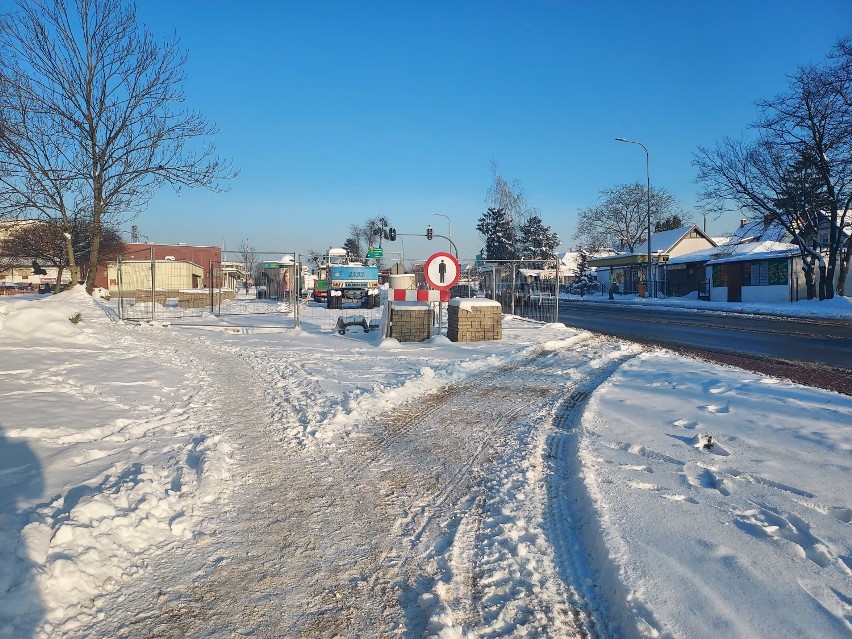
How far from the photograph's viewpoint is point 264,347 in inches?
516

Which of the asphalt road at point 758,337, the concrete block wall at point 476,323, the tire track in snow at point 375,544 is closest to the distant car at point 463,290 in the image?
the asphalt road at point 758,337

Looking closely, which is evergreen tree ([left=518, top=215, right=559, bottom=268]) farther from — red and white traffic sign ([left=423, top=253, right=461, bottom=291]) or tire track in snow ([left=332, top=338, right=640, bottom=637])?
tire track in snow ([left=332, top=338, right=640, bottom=637])

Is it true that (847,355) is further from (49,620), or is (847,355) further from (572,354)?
(49,620)

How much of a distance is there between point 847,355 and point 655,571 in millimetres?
11334

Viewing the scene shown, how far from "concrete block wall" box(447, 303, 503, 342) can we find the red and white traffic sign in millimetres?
841

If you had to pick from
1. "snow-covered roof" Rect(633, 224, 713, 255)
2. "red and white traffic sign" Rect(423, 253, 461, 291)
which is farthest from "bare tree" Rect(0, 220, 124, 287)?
"snow-covered roof" Rect(633, 224, 713, 255)

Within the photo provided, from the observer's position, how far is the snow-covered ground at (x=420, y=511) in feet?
8.98

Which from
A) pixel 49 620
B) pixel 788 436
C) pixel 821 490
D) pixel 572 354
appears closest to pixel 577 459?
pixel 821 490

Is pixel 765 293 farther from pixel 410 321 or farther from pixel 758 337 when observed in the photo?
pixel 410 321

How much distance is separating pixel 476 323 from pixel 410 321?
1.65 metres

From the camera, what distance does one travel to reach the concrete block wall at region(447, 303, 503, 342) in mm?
13664

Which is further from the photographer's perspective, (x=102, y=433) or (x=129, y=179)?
(x=129, y=179)

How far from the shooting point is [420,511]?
3.98m

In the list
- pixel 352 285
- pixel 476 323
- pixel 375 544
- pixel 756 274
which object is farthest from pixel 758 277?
pixel 375 544
